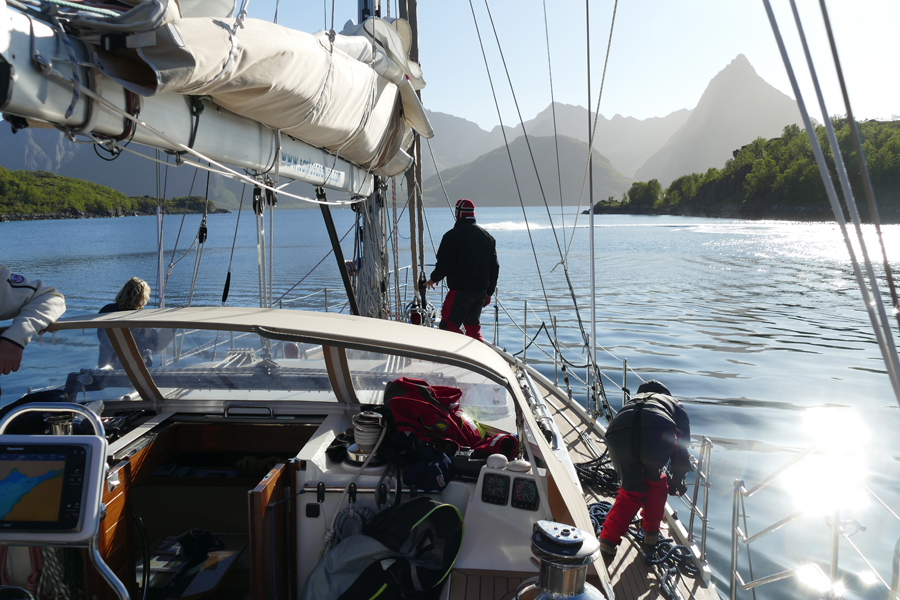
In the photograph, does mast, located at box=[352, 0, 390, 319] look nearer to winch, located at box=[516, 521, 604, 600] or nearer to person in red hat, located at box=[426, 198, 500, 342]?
person in red hat, located at box=[426, 198, 500, 342]

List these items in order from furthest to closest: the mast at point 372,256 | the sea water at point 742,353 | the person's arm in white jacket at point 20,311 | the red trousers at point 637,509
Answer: the mast at point 372,256
the sea water at point 742,353
the red trousers at point 637,509
the person's arm in white jacket at point 20,311

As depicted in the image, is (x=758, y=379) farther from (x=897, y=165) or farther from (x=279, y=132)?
(x=897, y=165)

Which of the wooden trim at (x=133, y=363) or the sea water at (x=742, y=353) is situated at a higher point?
the wooden trim at (x=133, y=363)

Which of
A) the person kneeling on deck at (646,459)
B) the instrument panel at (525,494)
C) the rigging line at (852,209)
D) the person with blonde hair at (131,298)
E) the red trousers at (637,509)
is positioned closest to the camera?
the rigging line at (852,209)

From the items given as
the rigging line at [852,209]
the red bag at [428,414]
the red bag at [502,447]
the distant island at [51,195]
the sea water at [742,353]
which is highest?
the distant island at [51,195]

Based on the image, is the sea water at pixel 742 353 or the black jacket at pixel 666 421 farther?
the sea water at pixel 742 353

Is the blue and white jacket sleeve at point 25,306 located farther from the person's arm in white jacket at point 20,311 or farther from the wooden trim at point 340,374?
the wooden trim at point 340,374

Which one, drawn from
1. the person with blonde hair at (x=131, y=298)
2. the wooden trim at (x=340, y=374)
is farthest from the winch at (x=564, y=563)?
the person with blonde hair at (x=131, y=298)

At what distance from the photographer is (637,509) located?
3367mm

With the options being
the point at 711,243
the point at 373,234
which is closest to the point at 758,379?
the point at 373,234

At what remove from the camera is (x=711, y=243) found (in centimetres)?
4191

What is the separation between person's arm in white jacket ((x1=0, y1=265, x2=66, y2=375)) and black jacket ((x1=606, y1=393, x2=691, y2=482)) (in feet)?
10.0

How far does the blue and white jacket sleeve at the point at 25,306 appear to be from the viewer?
8.55 feet

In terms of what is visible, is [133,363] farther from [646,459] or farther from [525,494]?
[646,459]
